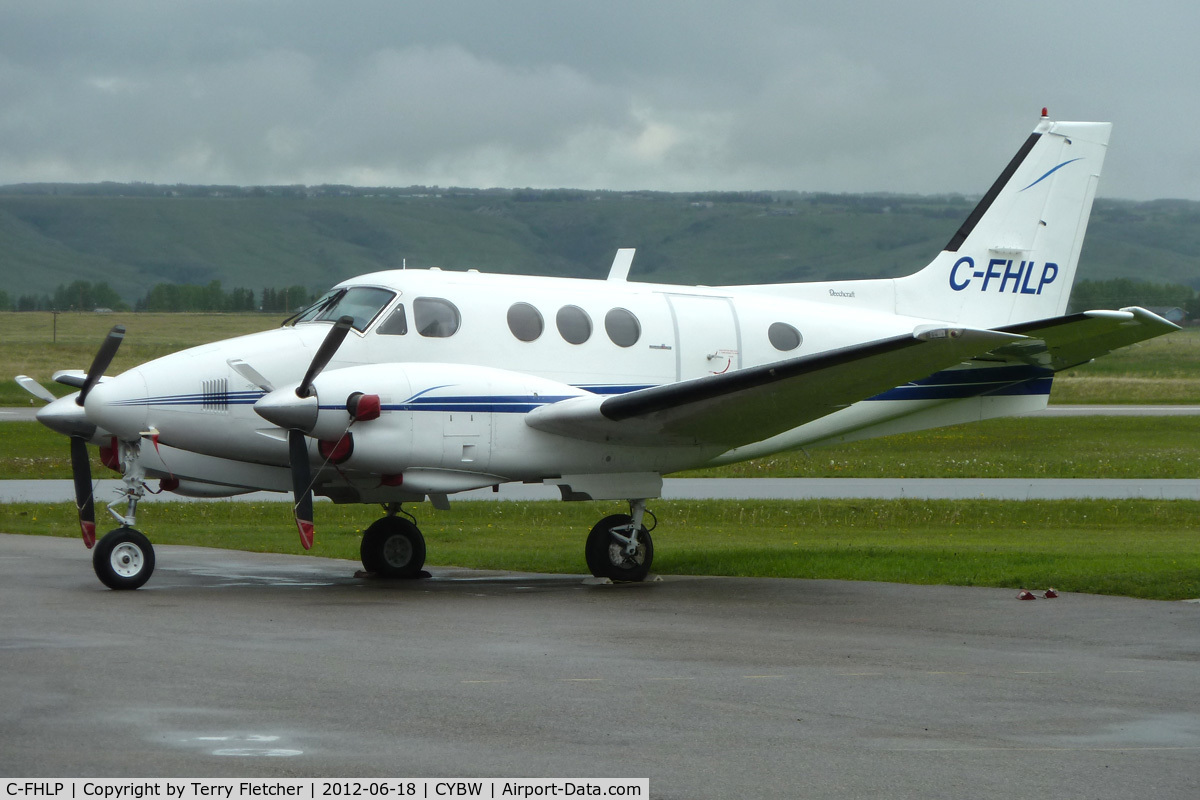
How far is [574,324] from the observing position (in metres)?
15.7

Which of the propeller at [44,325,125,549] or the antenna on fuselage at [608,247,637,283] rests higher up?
the antenna on fuselage at [608,247,637,283]

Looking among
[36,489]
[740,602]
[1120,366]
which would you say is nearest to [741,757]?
[740,602]

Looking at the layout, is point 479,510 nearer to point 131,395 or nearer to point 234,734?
point 131,395

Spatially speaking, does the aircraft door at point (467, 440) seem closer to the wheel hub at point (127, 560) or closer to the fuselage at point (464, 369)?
the fuselage at point (464, 369)

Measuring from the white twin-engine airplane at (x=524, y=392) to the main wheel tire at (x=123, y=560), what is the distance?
0.02 meters

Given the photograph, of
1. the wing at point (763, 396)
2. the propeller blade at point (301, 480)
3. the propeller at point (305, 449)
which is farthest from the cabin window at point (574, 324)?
the propeller blade at point (301, 480)

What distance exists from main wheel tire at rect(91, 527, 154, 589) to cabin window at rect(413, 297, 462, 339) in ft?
12.0

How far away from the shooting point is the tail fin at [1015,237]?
18391mm

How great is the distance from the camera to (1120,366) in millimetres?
95188

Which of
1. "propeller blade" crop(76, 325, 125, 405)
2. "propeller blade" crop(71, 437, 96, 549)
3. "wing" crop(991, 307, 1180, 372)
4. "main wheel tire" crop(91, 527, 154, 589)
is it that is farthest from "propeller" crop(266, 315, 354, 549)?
"wing" crop(991, 307, 1180, 372)

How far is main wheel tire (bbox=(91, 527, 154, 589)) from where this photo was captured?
1387 cm

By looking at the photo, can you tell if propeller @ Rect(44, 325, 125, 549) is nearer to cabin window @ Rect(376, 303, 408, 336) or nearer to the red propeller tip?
the red propeller tip

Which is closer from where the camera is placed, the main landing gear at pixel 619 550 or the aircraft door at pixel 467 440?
the aircraft door at pixel 467 440

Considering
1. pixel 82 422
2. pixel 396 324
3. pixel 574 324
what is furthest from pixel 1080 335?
pixel 82 422
